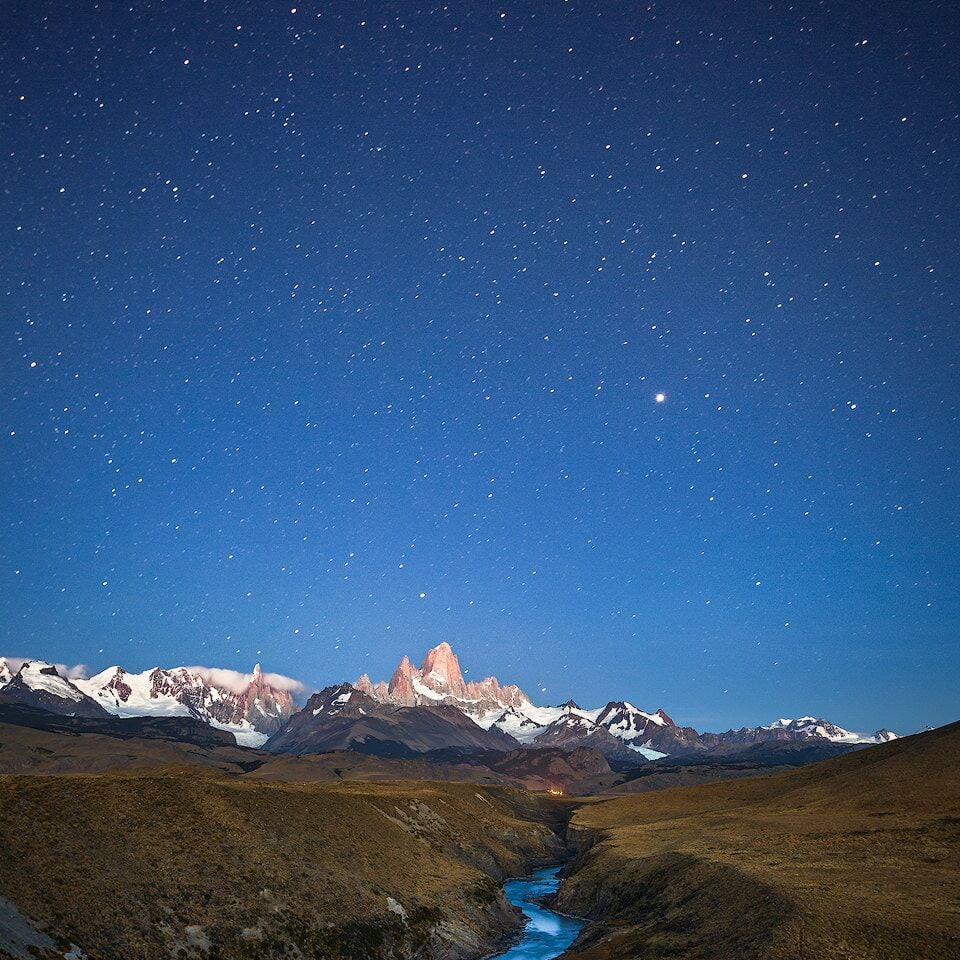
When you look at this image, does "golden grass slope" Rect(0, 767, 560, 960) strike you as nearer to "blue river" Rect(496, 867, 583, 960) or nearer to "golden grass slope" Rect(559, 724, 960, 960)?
"blue river" Rect(496, 867, 583, 960)

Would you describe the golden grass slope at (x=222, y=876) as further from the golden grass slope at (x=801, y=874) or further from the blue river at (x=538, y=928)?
the golden grass slope at (x=801, y=874)

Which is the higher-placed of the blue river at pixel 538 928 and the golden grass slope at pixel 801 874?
the golden grass slope at pixel 801 874

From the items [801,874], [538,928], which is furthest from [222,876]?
[801,874]

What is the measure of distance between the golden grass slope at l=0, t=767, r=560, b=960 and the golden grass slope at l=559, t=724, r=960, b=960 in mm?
16706

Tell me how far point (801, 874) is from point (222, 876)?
4916cm

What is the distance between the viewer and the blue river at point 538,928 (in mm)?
67550

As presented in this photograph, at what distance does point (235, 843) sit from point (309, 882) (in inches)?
301

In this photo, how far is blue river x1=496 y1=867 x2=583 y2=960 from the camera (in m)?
67.6

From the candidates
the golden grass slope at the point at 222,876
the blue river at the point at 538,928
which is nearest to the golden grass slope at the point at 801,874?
the blue river at the point at 538,928

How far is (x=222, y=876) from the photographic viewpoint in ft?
180

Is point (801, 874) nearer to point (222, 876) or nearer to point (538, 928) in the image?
point (538, 928)

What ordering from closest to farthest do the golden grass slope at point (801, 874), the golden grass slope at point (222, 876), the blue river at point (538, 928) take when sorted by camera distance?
the golden grass slope at point (801, 874)
the golden grass slope at point (222, 876)
the blue river at point (538, 928)

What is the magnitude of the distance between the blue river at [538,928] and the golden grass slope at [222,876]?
3.26 m

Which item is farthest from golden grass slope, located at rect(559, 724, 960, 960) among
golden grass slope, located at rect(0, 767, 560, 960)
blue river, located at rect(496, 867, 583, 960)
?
golden grass slope, located at rect(0, 767, 560, 960)
